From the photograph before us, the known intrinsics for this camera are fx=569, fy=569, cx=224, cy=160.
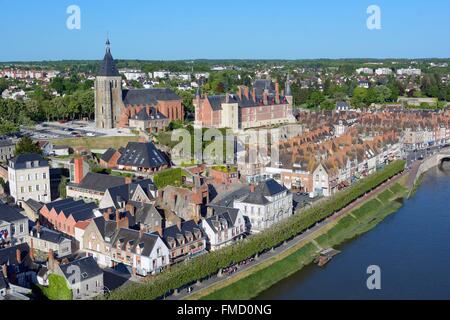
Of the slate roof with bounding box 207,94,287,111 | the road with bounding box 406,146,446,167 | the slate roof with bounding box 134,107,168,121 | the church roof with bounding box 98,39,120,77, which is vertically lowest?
the road with bounding box 406,146,446,167

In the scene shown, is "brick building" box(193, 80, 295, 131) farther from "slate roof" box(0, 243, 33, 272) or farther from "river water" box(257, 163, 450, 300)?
"slate roof" box(0, 243, 33, 272)

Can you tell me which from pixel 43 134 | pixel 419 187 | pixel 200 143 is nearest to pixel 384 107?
pixel 419 187

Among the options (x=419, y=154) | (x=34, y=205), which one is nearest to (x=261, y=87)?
(x=419, y=154)

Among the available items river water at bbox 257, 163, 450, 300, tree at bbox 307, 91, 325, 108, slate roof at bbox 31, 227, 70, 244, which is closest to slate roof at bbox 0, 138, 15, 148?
slate roof at bbox 31, 227, 70, 244

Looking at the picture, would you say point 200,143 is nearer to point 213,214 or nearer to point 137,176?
point 137,176

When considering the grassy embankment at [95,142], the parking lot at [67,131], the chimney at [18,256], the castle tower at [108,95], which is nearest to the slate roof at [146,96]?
the castle tower at [108,95]

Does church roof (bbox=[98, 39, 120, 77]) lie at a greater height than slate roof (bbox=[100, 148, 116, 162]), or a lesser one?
greater

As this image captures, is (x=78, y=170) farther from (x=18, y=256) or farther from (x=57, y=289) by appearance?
(x=57, y=289)
